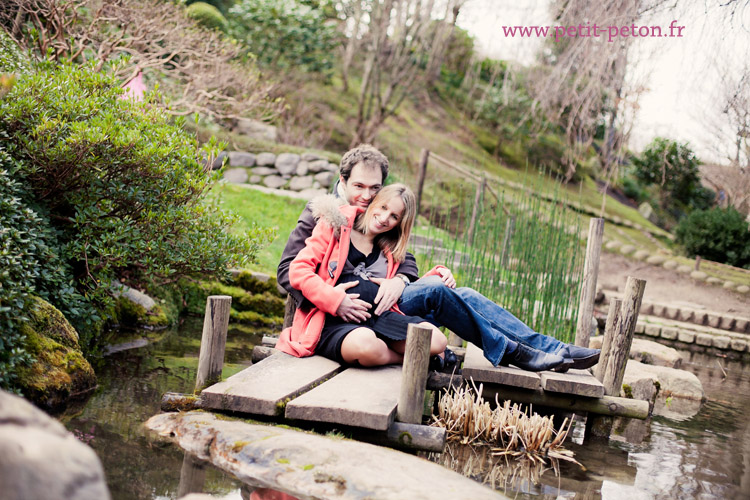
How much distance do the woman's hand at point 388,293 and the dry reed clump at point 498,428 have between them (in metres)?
0.53

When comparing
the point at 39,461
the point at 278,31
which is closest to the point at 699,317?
the point at 278,31

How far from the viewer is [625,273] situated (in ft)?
36.6

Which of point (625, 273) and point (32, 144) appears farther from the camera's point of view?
point (625, 273)

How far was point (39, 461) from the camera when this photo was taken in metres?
1.16

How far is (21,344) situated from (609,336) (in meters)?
2.75

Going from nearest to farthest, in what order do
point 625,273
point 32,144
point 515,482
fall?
point 515,482, point 32,144, point 625,273

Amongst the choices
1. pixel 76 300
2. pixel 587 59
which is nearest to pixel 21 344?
pixel 76 300

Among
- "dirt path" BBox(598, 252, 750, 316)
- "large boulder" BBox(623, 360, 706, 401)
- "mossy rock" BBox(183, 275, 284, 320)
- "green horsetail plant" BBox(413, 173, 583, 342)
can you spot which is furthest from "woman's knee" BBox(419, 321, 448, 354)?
"dirt path" BBox(598, 252, 750, 316)

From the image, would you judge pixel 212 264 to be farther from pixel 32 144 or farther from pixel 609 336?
pixel 609 336

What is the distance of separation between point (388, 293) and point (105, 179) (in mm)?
1574

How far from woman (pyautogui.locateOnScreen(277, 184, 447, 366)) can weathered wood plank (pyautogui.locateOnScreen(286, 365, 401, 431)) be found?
0.23 meters

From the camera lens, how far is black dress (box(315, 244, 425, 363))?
9.54ft

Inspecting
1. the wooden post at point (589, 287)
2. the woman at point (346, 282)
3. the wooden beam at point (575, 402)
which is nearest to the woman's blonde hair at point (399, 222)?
the woman at point (346, 282)

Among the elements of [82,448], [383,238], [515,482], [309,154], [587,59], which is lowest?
[515,482]
